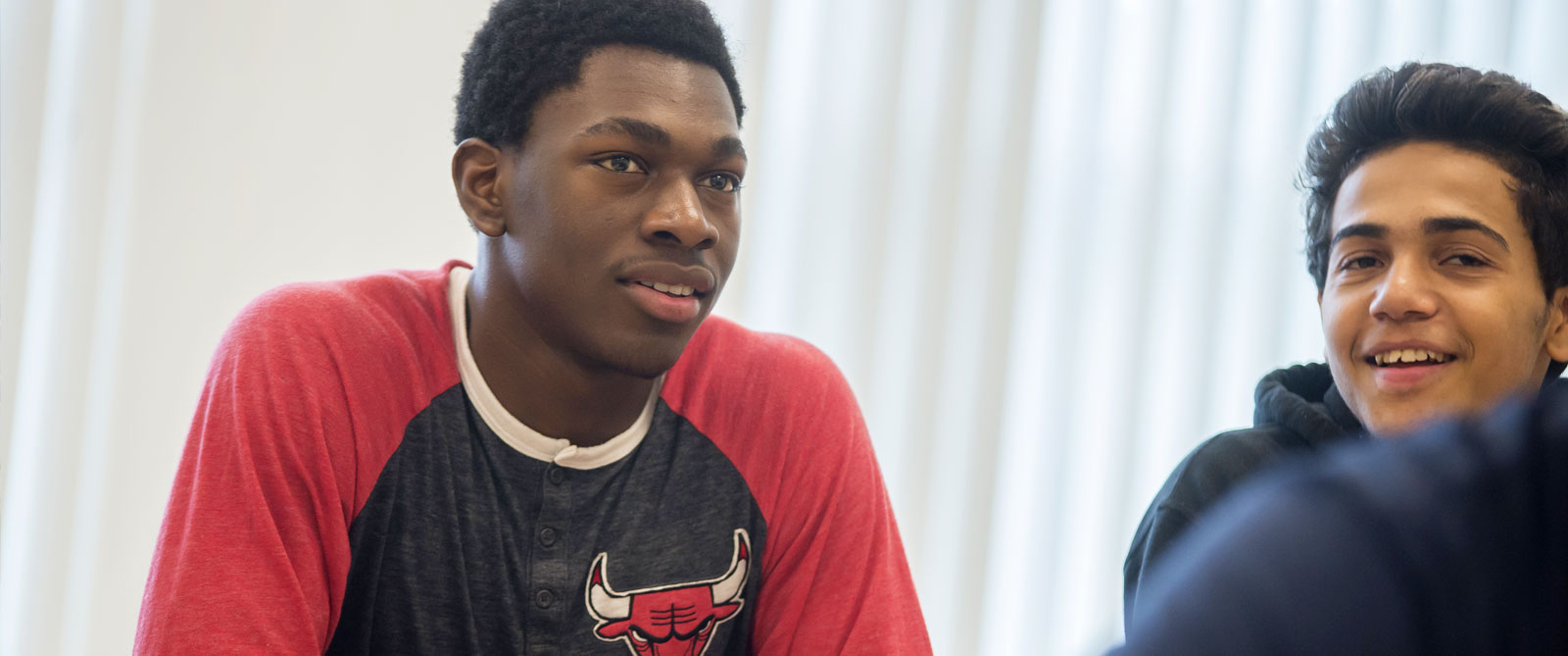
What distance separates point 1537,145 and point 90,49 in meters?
2.02

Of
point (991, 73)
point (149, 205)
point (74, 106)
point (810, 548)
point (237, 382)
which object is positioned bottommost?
point (810, 548)

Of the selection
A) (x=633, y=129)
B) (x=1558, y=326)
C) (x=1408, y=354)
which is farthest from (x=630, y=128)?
(x=1558, y=326)

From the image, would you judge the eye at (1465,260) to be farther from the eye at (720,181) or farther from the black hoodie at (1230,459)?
the eye at (720,181)

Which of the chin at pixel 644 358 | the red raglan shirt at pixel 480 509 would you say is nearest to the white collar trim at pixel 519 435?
the red raglan shirt at pixel 480 509

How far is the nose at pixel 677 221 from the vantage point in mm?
1288

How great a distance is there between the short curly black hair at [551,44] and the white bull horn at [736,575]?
516 millimetres

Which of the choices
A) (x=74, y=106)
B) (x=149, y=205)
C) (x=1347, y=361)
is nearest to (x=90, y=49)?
(x=74, y=106)

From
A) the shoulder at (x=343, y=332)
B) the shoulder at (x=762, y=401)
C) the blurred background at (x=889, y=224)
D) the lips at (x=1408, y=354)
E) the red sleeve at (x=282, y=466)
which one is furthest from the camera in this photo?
the blurred background at (x=889, y=224)

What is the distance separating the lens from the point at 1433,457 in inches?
18.3

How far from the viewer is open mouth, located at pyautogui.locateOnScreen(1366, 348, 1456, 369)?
133 cm

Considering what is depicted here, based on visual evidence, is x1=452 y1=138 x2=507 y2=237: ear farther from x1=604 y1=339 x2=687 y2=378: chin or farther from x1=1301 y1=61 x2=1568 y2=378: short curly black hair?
x1=1301 y1=61 x2=1568 y2=378: short curly black hair

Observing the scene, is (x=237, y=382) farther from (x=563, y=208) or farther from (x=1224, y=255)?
(x=1224, y=255)

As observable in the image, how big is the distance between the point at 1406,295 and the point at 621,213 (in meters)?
0.88

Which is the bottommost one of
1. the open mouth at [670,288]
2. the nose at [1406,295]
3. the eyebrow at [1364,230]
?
the open mouth at [670,288]
